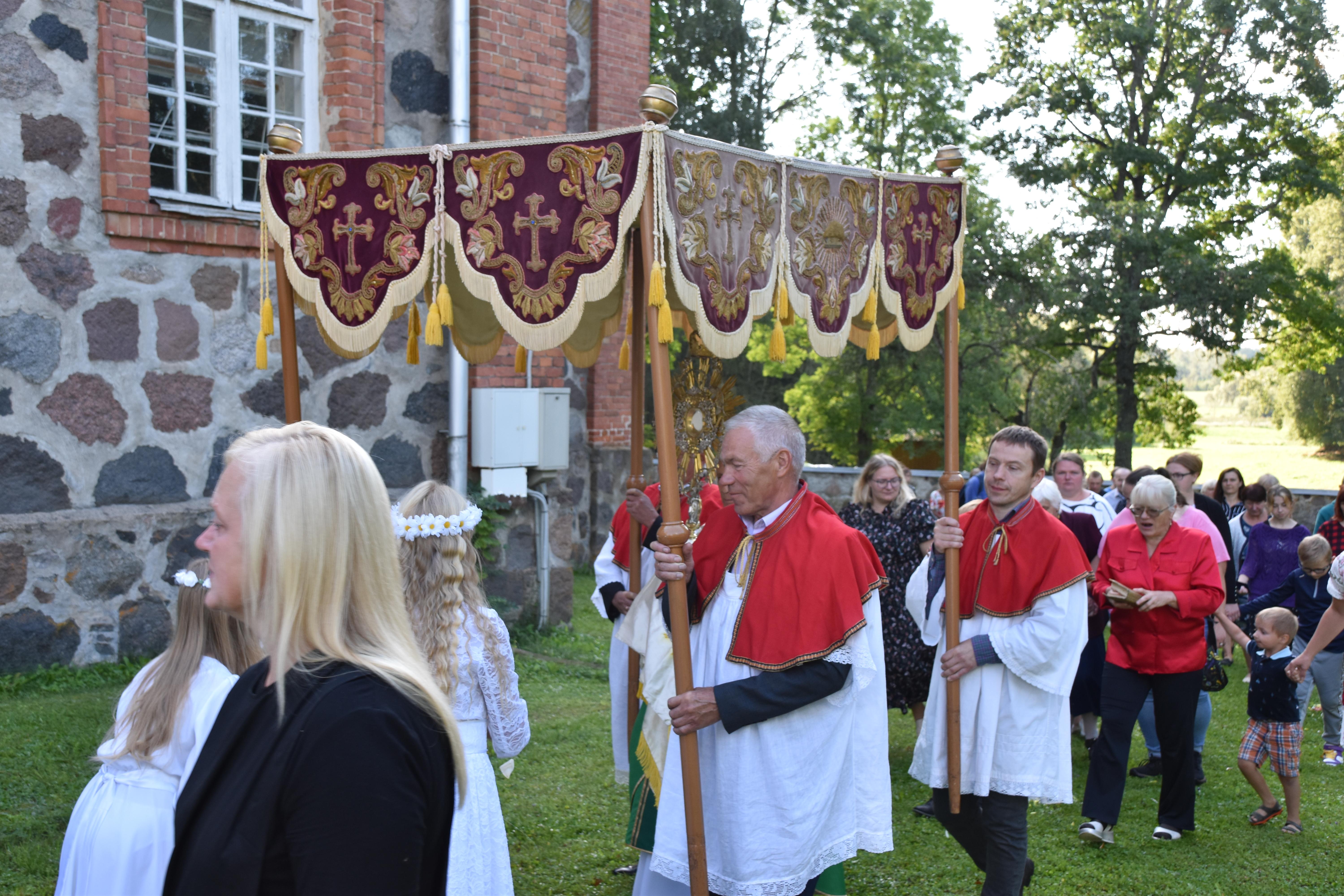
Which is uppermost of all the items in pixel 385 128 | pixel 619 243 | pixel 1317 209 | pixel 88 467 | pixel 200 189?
pixel 1317 209

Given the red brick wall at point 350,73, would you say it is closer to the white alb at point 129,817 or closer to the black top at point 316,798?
the white alb at point 129,817

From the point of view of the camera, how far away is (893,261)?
465cm

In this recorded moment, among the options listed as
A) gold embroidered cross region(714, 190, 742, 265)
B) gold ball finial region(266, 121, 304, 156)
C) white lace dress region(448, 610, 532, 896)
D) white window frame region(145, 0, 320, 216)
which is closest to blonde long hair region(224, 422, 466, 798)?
white lace dress region(448, 610, 532, 896)

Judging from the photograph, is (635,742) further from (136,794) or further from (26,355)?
(26,355)

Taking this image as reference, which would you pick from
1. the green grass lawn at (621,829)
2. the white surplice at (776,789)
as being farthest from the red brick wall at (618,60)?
the white surplice at (776,789)

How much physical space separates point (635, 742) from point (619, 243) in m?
2.12

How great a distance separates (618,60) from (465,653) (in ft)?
25.6

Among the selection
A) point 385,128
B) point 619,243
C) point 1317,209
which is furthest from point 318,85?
point 1317,209

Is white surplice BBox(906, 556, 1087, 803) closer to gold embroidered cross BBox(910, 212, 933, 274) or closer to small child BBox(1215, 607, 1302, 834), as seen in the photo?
gold embroidered cross BBox(910, 212, 933, 274)

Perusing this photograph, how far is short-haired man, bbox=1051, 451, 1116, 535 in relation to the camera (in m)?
7.26

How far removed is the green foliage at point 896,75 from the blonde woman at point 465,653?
69.7ft

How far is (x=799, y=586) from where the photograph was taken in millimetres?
3641

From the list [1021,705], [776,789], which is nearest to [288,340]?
[776,789]

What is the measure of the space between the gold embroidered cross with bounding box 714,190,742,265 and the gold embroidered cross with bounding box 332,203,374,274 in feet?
4.74
